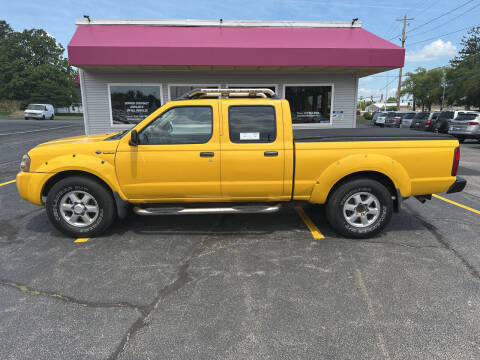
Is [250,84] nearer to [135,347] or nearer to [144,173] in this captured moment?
[144,173]

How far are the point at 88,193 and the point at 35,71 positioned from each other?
65.6 meters

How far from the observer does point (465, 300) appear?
311cm

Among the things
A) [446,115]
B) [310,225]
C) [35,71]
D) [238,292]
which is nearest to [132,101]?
[310,225]

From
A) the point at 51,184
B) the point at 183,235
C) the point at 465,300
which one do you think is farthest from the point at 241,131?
the point at 465,300

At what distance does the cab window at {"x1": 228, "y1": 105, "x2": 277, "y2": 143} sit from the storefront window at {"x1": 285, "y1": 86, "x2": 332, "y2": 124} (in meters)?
7.68

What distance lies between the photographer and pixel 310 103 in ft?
39.2

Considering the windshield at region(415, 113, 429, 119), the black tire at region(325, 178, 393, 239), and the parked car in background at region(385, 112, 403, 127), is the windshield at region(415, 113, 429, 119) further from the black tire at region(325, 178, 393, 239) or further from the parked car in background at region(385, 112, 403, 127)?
the black tire at region(325, 178, 393, 239)

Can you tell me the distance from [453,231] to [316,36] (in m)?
8.26

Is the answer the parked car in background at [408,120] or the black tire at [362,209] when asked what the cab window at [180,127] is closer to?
the black tire at [362,209]

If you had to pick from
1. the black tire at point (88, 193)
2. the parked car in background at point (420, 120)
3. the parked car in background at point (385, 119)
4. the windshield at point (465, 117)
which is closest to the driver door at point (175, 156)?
the black tire at point (88, 193)

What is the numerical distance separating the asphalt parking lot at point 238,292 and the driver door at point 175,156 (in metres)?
0.76

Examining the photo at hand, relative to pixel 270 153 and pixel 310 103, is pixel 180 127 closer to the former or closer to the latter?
pixel 270 153

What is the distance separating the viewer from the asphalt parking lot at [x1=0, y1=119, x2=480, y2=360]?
8.30ft

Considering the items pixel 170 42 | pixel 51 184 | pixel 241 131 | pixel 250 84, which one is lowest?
pixel 51 184
